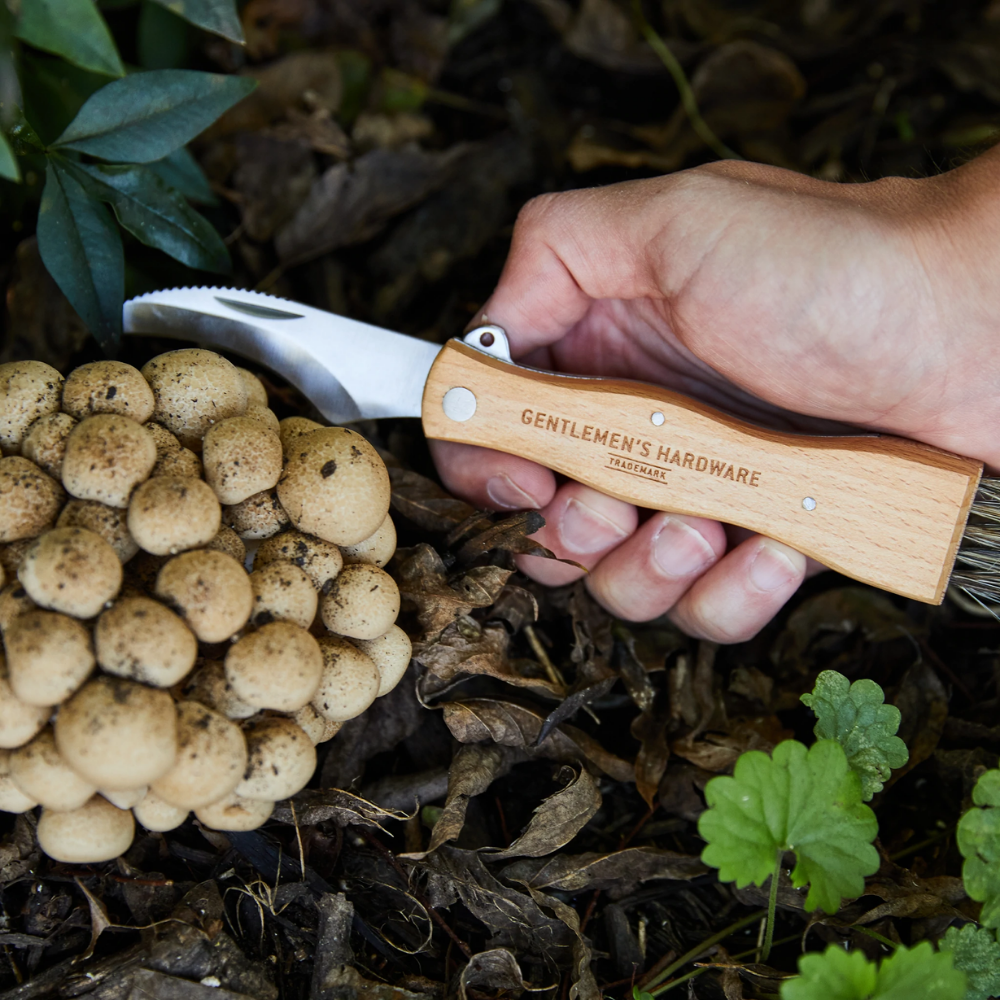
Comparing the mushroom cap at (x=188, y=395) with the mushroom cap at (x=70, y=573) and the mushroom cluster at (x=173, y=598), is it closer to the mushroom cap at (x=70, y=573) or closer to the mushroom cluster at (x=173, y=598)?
the mushroom cluster at (x=173, y=598)

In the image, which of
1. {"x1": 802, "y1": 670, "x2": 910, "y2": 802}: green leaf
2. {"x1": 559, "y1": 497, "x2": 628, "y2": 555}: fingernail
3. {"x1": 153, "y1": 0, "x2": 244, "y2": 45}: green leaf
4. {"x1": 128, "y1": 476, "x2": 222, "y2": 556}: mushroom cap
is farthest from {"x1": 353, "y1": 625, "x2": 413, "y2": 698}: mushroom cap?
{"x1": 153, "y1": 0, "x2": 244, "y2": 45}: green leaf

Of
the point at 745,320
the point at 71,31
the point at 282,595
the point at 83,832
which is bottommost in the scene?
the point at 83,832

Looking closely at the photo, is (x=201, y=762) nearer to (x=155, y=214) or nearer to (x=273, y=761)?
(x=273, y=761)

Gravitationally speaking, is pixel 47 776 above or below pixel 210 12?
below

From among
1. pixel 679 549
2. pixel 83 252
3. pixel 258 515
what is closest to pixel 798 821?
pixel 679 549

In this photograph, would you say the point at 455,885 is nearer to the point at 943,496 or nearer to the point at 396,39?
the point at 943,496
